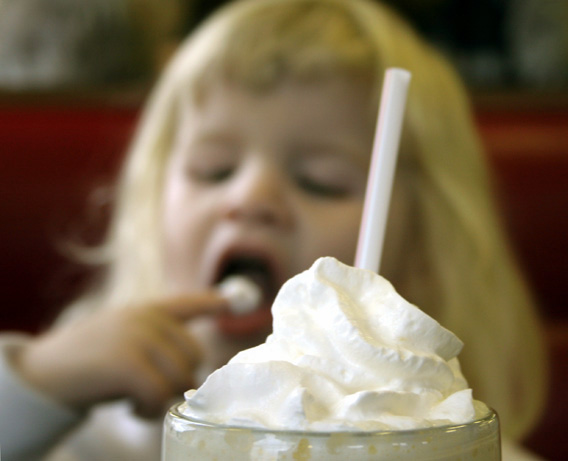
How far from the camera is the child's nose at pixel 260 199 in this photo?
1.03 meters

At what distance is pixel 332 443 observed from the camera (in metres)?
0.35

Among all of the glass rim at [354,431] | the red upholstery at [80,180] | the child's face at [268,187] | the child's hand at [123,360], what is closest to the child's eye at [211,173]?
the child's face at [268,187]

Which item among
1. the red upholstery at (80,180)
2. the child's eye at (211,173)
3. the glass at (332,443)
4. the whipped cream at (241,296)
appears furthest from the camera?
the red upholstery at (80,180)

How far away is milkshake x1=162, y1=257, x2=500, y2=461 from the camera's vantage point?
35 cm

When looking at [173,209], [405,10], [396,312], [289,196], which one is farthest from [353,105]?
[405,10]

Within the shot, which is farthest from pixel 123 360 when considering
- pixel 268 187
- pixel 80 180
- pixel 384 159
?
pixel 80 180

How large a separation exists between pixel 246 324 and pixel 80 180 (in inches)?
20.7

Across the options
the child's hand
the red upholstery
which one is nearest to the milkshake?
the child's hand

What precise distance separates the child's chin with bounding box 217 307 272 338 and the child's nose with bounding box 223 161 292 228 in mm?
115

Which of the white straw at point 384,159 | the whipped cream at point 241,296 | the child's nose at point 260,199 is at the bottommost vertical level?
the whipped cream at point 241,296

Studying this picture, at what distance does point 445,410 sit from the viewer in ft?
1.28

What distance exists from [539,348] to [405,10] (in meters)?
1.09

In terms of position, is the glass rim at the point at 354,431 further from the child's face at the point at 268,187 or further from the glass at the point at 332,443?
the child's face at the point at 268,187

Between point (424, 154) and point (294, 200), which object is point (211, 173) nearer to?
point (294, 200)
